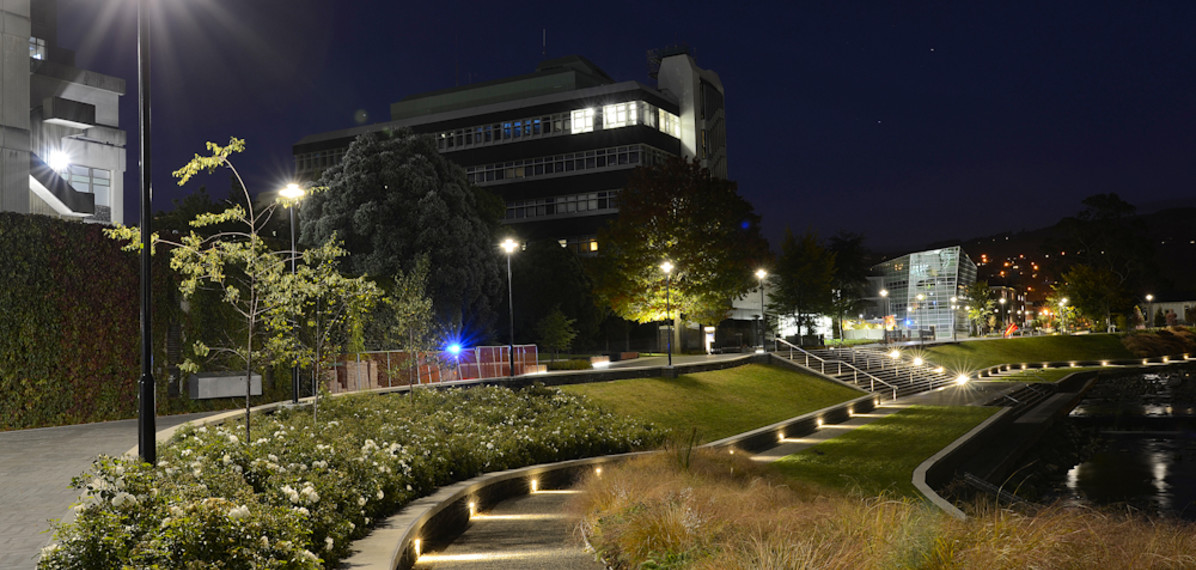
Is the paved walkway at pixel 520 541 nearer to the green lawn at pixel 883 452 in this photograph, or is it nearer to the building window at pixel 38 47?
the green lawn at pixel 883 452

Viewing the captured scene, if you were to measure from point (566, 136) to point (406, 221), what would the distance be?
3528cm

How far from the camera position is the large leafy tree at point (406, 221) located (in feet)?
149

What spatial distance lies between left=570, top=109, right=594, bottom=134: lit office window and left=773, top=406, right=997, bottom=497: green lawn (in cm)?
4792

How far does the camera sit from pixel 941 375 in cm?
5675

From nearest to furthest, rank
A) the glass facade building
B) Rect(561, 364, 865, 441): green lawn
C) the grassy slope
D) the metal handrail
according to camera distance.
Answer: Rect(561, 364, 865, 441): green lawn < the metal handrail < the grassy slope < the glass facade building

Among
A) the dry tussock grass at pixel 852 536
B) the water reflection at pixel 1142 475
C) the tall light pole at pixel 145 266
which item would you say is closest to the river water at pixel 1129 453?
the water reflection at pixel 1142 475

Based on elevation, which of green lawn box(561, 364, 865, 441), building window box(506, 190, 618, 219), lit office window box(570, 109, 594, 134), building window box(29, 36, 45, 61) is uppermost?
lit office window box(570, 109, 594, 134)

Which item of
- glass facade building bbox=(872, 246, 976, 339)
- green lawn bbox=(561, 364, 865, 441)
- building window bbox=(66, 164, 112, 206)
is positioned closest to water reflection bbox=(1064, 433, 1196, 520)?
green lawn bbox=(561, 364, 865, 441)

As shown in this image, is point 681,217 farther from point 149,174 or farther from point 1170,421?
point 149,174

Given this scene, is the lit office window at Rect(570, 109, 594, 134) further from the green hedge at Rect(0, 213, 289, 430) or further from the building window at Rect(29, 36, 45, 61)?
the green hedge at Rect(0, 213, 289, 430)

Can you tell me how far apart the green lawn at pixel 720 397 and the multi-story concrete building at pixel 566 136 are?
3305 centimetres

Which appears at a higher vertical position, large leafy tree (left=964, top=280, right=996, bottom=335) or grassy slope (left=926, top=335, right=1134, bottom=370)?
large leafy tree (left=964, top=280, right=996, bottom=335)

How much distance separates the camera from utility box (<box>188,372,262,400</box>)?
23.8 m

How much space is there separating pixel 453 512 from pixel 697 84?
75.5 m
